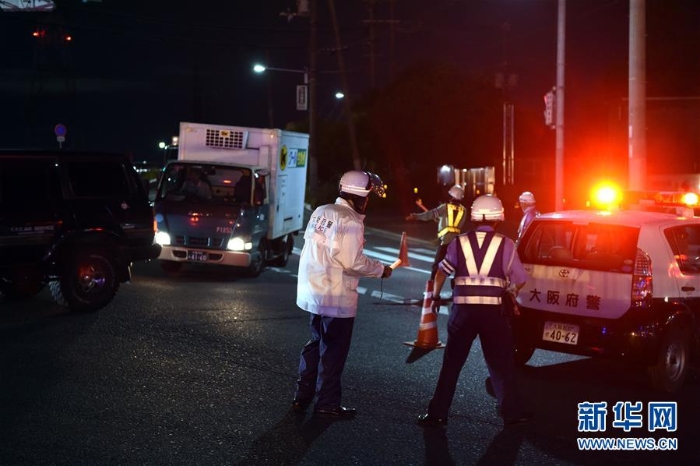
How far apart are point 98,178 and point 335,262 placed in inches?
257

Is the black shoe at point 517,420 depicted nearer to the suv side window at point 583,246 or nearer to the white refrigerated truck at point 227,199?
the suv side window at point 583,246

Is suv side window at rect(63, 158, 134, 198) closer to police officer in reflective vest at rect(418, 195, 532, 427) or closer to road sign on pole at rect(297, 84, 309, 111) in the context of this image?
police officer in reflective vest at rect(418, 195, 532, 427)

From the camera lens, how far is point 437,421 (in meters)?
7.00

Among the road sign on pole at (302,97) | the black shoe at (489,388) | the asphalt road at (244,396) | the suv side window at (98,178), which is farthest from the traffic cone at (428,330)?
the road sign on pole at (302,97)

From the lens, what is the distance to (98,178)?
1269 cm

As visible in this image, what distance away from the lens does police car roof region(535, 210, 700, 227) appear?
332 inches

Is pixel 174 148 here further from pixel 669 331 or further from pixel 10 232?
pixel 669 331

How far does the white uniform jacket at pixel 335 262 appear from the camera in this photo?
23.1ft

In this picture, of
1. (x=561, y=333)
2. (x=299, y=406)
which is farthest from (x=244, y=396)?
(x=561, y=333)

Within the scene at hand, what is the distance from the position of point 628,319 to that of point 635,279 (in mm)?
348

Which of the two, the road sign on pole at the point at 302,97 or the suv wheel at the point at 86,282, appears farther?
the road sign on pole at the point at 302,97

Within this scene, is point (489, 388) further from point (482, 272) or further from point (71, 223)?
point (71, 223)

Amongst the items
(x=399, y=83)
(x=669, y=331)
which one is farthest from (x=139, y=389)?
(x=399, y=83)

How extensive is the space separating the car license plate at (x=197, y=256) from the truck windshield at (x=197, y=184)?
97 centimetres
